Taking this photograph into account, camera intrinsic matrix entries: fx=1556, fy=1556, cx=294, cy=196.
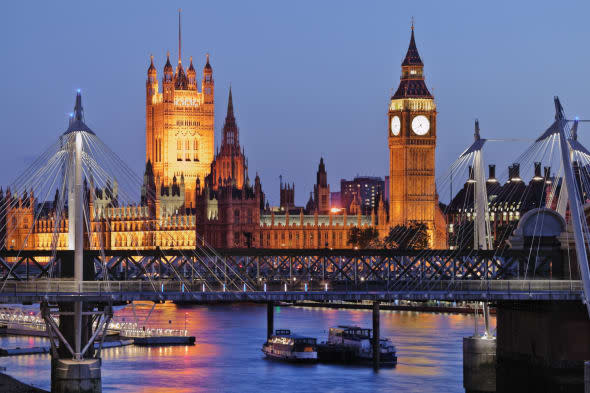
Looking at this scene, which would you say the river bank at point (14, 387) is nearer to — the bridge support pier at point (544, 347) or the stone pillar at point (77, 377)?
the stone pillar at point (77, 377)

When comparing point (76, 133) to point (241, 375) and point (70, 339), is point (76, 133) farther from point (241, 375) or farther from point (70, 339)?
point (241, 375)

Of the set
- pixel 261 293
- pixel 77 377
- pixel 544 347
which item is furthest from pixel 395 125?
pixel 77 377

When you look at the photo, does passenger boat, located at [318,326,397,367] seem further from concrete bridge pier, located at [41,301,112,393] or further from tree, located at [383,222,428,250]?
tree, located at [383,222,428,250]

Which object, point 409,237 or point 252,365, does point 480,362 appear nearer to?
point 252,365

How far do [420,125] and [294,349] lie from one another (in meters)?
110

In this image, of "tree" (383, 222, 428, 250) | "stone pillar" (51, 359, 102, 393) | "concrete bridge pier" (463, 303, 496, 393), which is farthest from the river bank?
"tree" (383, 222, 428, 250)

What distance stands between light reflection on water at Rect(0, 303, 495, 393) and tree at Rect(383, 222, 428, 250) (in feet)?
170

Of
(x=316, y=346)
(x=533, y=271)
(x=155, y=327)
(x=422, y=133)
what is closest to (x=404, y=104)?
(x=422, y=133)

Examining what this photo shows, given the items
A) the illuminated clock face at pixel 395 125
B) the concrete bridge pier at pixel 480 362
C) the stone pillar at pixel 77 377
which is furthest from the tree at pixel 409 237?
the stone pillar at pixel 77 377

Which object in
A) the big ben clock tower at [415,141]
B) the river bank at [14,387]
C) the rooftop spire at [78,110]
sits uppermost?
the big ben clock tower at [415,141]

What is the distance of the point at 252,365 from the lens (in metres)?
90.6

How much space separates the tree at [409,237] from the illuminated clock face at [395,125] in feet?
41.1

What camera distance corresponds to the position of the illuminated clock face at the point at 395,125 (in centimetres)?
19825

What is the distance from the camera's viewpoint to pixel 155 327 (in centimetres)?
12044
